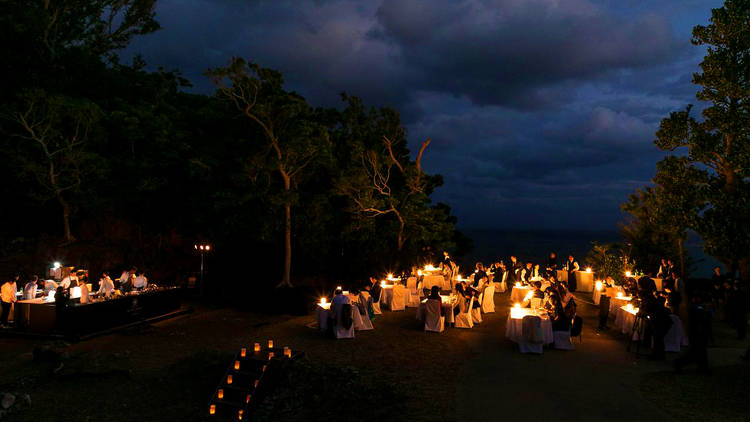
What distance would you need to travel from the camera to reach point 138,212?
23281 mm

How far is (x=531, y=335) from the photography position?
1003 cm

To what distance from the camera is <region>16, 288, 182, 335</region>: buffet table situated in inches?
454

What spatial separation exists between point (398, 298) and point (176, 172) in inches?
586

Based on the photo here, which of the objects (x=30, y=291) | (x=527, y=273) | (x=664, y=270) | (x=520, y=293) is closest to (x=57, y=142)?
(x=30, y=291)

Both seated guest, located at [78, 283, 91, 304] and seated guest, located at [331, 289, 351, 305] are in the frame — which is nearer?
seated guest, located at [331, 289, 351, 305]

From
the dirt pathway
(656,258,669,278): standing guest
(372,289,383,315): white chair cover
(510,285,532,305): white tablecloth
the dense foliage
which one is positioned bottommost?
the dirt pathway

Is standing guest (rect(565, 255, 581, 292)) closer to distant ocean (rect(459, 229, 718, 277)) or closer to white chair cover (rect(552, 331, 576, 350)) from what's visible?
distant ocean (rect(459, 229, 718, 277))

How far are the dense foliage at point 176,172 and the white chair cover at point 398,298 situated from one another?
562cm

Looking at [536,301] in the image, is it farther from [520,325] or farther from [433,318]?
[433,318]

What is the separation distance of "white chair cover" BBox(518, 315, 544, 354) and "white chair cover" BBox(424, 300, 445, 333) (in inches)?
98.3

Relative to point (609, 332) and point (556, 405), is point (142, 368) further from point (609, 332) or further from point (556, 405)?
point (609, 332)

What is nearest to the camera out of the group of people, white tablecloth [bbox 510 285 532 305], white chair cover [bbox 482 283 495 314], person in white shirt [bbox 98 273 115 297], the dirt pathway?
the dirt pathway

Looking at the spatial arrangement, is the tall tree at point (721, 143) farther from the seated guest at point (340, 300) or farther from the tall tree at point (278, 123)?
the tall tree at point (278, 123)

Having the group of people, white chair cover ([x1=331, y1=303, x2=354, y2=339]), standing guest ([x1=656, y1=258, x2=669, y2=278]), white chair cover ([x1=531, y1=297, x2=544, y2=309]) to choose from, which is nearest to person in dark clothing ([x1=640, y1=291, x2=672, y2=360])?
white chair cover ([x1=531, y1=297, x2=544, y2=309])
